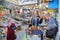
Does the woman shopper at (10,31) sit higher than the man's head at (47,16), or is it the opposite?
the man's head at (47,16)

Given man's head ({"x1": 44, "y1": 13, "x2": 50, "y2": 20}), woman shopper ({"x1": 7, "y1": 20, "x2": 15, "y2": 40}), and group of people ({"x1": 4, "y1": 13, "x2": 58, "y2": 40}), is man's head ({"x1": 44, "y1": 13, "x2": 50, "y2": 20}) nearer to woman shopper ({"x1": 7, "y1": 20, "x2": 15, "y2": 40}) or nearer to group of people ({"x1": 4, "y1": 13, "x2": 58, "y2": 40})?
group of people ({"x1": 4, "y1": 13, "x2": 58, "y2": 40})

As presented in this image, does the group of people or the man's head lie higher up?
the man's head

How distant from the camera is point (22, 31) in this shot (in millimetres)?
1479

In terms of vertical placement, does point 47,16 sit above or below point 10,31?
above

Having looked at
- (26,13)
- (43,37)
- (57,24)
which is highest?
(26,13)

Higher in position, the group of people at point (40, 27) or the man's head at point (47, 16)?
the man's head at point (47, 16)

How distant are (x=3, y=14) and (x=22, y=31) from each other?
0.77ft

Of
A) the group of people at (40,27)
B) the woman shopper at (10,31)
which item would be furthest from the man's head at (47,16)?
the woman shopper at (10,31)

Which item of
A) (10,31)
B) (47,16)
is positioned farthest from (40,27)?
(10,31)

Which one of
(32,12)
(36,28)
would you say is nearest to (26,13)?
(32,12)

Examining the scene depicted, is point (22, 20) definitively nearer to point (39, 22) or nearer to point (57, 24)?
point (39, 22)

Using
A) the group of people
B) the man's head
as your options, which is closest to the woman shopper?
the group of people

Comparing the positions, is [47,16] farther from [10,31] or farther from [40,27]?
[10,31]

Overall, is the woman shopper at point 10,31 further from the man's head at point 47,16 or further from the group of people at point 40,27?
the man's head at point 47,16
